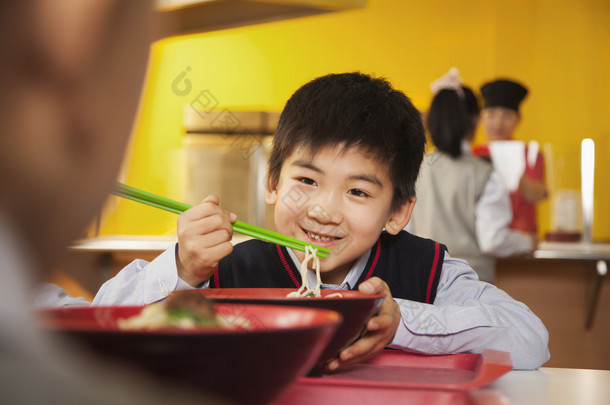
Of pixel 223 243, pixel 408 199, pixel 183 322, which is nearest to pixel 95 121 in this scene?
pixel 183 322

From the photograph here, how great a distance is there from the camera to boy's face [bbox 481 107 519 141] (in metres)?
3.52

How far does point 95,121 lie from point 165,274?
814mm

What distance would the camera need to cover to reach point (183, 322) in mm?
405

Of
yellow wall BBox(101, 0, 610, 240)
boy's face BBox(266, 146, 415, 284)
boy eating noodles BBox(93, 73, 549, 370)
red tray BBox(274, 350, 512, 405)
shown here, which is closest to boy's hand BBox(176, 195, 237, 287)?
boy eating noodles BBox(93, 73, 549, 370)

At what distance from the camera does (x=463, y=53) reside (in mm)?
5863

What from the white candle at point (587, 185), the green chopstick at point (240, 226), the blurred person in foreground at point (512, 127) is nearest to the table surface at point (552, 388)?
the green chopstick at point (240, 226)

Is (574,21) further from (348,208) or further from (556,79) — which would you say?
(348,208)

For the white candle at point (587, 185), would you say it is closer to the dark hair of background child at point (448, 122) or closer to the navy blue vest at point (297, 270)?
the dark hair of background child at point (448, 122)

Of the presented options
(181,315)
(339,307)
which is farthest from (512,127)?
(181,315)

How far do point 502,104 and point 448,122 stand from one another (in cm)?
113

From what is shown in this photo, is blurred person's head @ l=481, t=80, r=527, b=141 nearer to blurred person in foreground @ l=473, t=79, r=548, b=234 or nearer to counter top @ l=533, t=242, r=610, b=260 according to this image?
blurred person in foreground @ l=473, t=79, r=548, b=234

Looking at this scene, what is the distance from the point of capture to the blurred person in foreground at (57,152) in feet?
0.37

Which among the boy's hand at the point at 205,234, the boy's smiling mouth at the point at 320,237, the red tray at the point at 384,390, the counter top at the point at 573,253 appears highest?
the boy's hand at the point at 205,234

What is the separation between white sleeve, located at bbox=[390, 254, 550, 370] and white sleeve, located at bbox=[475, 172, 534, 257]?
5.73 ft
